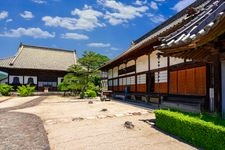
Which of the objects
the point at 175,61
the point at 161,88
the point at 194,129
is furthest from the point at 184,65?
the point at 194,129

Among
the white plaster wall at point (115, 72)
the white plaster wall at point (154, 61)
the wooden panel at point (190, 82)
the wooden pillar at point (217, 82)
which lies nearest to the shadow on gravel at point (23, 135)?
the wooden pillar at point (217, 82)

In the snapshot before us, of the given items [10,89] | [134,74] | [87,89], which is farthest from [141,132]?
[10,89]

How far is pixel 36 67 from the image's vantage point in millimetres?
38375

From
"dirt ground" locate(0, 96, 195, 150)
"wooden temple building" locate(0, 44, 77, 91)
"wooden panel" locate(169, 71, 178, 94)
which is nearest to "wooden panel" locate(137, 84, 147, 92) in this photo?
"wooden panel" locate(169, 71, 178, 94)

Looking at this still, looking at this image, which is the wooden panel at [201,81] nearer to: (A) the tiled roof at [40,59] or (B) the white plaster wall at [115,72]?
(B) the white plaster wall at [115,72]

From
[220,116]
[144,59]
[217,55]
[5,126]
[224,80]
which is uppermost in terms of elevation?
[144,59]

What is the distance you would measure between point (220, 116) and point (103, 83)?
33.1m

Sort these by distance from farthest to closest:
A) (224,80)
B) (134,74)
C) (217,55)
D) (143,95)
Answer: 1. (134,74)
2. (143,95)
3. (224,80)
4. (217,55)

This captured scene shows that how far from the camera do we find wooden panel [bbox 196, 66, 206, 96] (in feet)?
39.2

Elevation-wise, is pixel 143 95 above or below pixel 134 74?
below

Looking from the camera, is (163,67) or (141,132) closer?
(141,132)

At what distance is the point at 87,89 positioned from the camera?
31.2m

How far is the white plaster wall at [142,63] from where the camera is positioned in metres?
20.0

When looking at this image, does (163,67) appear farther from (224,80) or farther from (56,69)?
(56,69)
